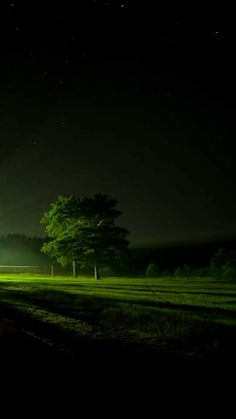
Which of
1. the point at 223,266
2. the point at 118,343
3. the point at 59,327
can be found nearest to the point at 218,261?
the point at 223,266

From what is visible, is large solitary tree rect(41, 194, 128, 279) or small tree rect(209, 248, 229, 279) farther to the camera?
small tree rect(209, 248, 229, 279)

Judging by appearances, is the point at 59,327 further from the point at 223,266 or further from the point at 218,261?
the point at 218,261

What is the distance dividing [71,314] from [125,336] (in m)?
4.79

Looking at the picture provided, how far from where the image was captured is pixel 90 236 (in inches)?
1724

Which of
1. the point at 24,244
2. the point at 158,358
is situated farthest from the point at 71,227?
the point at 24,244

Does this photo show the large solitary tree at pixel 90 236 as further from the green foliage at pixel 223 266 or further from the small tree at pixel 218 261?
the small tree at pixel 218 261

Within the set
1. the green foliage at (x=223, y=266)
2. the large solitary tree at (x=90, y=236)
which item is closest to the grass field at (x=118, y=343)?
the large solitary tree at (x=90, y=236)

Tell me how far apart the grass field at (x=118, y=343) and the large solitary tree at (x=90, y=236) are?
82.1 feet

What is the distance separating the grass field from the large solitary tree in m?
25.0

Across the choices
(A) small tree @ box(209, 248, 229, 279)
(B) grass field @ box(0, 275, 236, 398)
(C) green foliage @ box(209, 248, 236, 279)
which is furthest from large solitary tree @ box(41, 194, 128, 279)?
(B) grass field @ box(0, 275, 236, 398)

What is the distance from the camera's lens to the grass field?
727cm

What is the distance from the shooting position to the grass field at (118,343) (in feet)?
23.9

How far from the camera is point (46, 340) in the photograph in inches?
409

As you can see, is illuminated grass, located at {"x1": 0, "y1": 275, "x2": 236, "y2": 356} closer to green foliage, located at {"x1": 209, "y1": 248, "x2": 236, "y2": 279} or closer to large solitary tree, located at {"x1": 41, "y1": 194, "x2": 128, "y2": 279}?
large solitary tree, located at {"x1": 41, "y1": 194, "x2": 128, "y2": 279}
